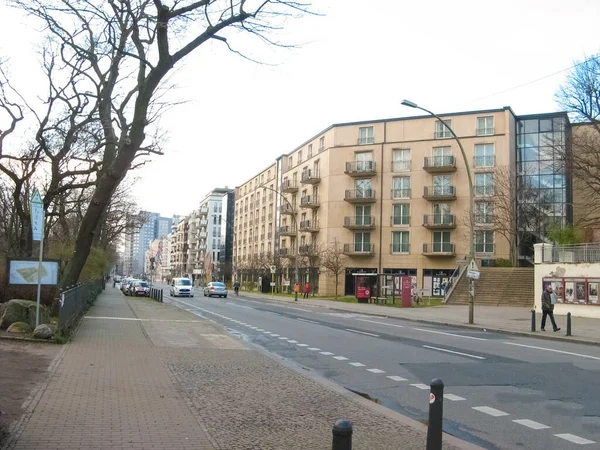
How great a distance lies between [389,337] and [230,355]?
695 cm

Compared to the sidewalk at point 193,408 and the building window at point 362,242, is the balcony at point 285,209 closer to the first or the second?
the building window at point 362,242

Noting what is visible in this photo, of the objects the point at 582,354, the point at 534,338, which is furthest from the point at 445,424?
the point at 534,338

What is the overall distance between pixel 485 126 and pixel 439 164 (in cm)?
586

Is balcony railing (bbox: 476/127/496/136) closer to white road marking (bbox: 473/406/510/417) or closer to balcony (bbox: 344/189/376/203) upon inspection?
balcony (bbox: 344/189/376/203)

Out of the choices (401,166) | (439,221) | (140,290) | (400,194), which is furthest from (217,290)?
(401,166)

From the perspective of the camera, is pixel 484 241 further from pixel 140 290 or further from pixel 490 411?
pixel 490 411

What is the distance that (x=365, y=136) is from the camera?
62.0 m

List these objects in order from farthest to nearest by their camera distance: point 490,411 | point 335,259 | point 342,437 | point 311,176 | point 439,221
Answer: point 311,176
point 439,221
point 335,259
point 490,411
point 342,437

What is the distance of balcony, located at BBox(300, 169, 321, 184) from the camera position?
65931 millimetres

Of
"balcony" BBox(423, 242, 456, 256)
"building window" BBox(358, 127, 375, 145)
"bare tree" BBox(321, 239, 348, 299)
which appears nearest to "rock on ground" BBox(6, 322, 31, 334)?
"bare tree" BBox(321, 239, 348, 299)

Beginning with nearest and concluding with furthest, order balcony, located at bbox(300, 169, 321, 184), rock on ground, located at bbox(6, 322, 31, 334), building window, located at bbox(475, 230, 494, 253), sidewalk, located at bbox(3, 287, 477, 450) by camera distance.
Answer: sidewalk, located at bbox(3, 287, 477, 450)
rock on ground, located at bbox(6, 322, 31, 334)
building window, located at bbox(475, 230, 494, 253)
balcony, located at bbox(300, 169, 321, 184)

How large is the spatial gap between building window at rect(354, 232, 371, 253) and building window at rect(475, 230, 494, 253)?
11470 millimetres

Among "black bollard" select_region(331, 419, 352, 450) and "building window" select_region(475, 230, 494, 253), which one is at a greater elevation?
"building window" select_region(475, 230, 494, 253)

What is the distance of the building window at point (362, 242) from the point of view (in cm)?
6119
